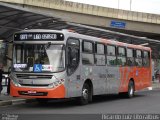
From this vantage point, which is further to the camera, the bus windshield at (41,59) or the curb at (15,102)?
the curb at (15,102)

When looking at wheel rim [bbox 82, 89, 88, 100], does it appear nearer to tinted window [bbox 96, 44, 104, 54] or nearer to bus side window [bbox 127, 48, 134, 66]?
tinted window [bbox 96, 44, 104, 54]

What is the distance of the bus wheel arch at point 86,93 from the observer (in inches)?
710

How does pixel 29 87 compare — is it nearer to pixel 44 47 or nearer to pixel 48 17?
pixel 44 47

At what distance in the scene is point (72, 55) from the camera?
17.2 m

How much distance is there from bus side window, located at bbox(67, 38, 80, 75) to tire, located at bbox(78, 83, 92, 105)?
127 centimetres

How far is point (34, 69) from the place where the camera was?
16594mm

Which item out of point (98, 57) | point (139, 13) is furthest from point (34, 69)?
point (139, 13)

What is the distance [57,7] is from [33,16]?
24858 millimetres

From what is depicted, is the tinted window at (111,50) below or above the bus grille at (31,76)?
above

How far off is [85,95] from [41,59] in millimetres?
2750

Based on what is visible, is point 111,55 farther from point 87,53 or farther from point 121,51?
point 87,53

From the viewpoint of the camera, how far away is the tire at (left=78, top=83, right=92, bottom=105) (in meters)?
18.0

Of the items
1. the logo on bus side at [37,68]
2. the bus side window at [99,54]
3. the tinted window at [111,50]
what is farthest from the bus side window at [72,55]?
the tinted window at [111,50]

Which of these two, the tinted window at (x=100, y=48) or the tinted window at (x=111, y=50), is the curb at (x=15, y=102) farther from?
the tinted window at (x=111, y=50)
